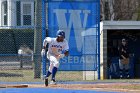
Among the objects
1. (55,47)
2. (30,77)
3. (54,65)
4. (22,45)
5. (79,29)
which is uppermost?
(79,29)

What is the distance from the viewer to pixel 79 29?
22.0 m

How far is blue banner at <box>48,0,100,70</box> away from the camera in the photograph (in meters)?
21.9

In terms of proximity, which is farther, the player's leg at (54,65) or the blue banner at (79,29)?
the blue banner at (79,29)

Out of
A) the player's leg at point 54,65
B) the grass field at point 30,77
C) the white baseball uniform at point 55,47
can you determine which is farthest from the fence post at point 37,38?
the player's leg at point 54,65

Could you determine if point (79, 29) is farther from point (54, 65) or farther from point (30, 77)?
point (54, 65)

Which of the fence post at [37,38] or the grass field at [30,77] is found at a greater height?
the fence post at [37,38]

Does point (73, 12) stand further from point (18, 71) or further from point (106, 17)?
point (106, 17)

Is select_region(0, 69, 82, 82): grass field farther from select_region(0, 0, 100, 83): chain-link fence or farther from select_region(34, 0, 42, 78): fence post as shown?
select_region(34, 0, 42, 78): fence post

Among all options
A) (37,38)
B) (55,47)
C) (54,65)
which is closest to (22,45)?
(37,38)

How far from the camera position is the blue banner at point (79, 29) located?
21891 mm

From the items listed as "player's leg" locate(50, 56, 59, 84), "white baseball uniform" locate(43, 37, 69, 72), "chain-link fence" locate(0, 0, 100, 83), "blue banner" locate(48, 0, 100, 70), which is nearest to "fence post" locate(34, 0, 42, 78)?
"chain-link fence" locate(0, 0, 100, 83)

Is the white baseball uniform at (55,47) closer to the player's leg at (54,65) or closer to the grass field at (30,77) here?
the player's leg at (54,65)

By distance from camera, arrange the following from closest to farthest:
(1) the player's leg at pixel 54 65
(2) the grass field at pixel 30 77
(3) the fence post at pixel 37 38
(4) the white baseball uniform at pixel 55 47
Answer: (1) the player's leg at pixel 54 65 → (4) the white baseball uniform at pixel 55 47 → (2) the grass field at pixel 30 77 → (3) the fence post at pixel 37 38

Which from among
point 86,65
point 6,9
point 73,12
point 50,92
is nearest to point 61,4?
point 73,12
